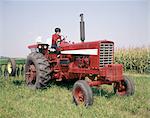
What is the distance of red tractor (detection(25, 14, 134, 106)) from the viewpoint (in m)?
6.59

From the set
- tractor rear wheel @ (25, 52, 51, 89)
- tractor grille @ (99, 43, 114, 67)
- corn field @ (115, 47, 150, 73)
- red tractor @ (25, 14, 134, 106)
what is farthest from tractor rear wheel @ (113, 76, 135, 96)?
corn field @ (115, 47, 150, 73)

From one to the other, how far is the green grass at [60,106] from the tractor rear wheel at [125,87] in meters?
0.20

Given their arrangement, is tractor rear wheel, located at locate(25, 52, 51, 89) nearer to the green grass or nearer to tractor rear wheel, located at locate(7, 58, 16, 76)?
the green grass

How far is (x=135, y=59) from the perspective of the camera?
19234 mm

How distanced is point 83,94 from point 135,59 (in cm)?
1358

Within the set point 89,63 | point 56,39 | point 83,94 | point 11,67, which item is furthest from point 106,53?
point 11,67

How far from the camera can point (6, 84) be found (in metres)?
9.09

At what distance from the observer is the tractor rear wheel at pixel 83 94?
613 centimetres

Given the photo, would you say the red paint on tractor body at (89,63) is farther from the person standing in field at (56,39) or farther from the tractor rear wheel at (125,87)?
the tractor rear wheel at (125,87)

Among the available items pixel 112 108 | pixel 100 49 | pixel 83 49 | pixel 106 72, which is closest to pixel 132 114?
pixel 112 108

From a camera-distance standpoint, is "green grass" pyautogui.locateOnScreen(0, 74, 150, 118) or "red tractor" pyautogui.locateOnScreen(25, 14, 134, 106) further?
"red tractor" pyautogui.locateOnScreen(25, 14, 134, 106)

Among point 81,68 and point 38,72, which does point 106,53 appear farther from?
point 38,72

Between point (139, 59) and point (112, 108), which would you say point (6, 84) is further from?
point (139, 59)

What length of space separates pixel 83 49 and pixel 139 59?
40.8 feet
